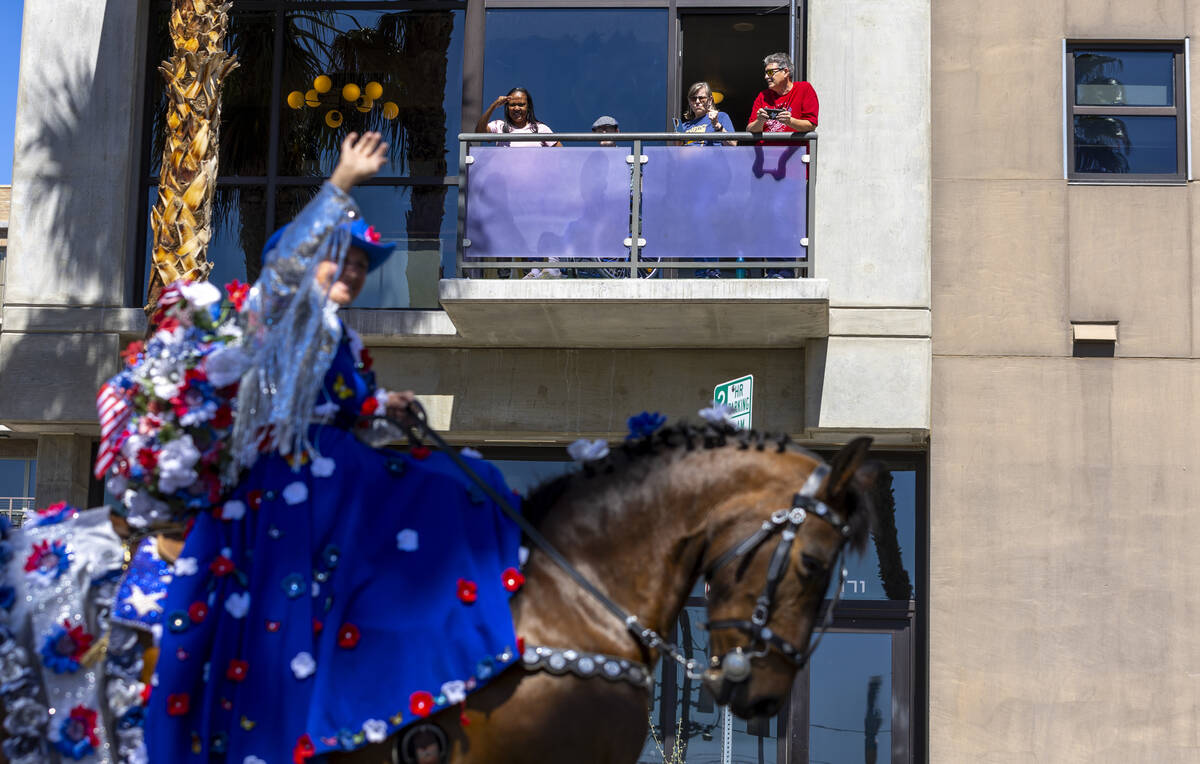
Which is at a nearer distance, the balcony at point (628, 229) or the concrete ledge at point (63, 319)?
the balcony at point (628, 229)

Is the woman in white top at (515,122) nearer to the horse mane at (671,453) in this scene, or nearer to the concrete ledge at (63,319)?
the concrete ledge at (63,319)

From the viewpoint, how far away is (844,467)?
486 centimetres

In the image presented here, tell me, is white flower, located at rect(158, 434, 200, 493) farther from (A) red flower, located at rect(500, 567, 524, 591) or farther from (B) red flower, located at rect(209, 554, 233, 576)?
(A) red flower, located at rect(500, 567, 524, 591)

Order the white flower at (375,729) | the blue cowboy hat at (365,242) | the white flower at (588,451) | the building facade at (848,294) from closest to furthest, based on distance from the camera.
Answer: the white flower at (375,729)
the blue cowboy hat at (365,242)
the white flower at (588,451)
the building facade at (848,294)

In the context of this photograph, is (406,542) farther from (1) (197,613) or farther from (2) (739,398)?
(2) (739,398)

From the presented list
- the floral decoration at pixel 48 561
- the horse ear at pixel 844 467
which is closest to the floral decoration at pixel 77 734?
the floral decoration at pixel 48 561

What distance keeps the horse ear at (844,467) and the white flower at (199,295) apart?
2261 mm

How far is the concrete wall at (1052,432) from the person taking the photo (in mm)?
12125

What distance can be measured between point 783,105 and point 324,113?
4.71 metres

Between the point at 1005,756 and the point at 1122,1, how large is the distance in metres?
7.02

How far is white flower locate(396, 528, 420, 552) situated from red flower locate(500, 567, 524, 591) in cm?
32

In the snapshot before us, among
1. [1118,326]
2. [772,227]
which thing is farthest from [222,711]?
[1118,326]

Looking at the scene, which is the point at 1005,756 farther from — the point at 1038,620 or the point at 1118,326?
the point at 1118,326

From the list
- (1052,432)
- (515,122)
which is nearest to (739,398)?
(1052,432)
